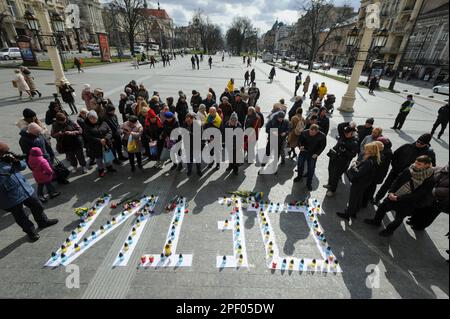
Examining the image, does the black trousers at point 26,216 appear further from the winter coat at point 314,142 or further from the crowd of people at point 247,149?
the winter coat at point 314,142

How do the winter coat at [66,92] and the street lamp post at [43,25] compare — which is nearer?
the winter coat at [66,92]

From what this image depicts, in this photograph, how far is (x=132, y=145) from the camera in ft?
20.1

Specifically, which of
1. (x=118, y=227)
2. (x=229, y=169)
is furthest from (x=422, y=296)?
(x=118, y=227)

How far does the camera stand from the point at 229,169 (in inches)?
276

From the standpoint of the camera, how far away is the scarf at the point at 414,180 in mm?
3732

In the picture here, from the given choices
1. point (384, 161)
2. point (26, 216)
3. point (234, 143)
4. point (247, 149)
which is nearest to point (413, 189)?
point (384, 161)

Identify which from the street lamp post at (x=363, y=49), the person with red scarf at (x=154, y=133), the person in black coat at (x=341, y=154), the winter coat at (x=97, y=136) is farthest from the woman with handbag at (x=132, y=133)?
the street lamp post at (x=363, y=49)

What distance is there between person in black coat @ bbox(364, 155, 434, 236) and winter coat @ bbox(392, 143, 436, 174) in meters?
1.20

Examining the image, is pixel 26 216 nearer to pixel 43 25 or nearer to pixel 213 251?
pixel 213 251

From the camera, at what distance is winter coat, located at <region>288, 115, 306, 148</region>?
21.6 feet

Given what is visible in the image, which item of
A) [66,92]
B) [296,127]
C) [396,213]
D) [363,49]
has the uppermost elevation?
[363,49]

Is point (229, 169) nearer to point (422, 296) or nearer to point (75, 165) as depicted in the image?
point (75, 165)

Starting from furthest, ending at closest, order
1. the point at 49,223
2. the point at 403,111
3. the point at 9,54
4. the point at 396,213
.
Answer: the point at 9,54 → the point at 403,111 → the point at 49,223 → the point at 396,213

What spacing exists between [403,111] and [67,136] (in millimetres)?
14008
